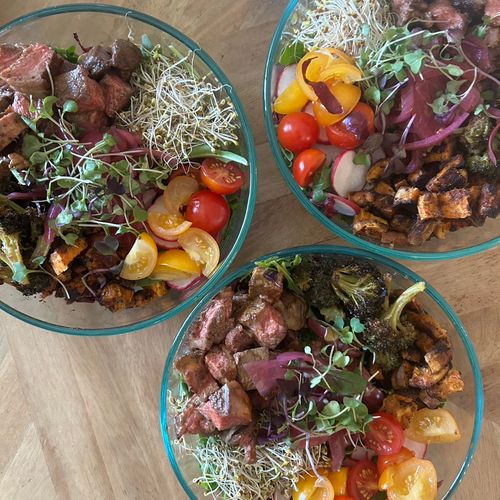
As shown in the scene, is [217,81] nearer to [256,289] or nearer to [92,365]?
[256,289]

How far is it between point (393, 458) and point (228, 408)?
586mm

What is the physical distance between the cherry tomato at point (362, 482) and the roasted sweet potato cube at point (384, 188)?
885mm

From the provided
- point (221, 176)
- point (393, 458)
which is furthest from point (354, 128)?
point (393, 458)

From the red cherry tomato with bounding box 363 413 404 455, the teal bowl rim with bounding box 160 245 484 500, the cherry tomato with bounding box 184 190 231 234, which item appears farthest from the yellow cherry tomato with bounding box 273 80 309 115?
the red cherry tomato with bounding box 363 413 404 455

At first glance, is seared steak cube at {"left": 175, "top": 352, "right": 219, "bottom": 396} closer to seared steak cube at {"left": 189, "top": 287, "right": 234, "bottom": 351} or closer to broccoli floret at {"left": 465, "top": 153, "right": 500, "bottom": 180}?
seared steak cube at {"left": 189, "top": 287, "right": 234, "bottom": 351}

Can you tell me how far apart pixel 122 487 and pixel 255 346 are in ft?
2.44

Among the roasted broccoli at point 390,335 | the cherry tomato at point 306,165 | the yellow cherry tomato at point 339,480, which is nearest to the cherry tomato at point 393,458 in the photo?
the yellow cherry tomato at point 339,480

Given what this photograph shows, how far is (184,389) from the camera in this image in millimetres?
1771

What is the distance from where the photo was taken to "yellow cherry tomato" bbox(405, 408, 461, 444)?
1.77m

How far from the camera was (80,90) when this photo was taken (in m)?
1.60

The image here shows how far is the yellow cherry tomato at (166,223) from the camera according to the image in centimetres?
172

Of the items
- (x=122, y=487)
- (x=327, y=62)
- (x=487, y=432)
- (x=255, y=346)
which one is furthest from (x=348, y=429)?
(x=327, y=62)

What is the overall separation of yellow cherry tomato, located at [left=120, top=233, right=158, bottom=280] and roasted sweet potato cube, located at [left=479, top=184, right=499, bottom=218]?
39.1 inches

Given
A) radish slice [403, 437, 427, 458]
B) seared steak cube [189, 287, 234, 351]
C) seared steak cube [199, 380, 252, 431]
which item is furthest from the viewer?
radish slice [403, 437, 427, 458]
